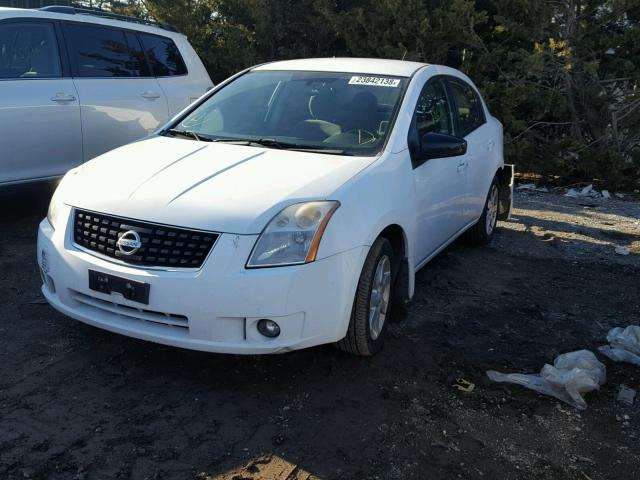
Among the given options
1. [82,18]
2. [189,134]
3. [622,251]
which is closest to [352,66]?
A: [189,134]

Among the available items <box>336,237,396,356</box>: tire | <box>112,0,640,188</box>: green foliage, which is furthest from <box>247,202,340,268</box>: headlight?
<box>112,0,640,188</box>: green foliage

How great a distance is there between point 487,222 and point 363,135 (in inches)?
99.7

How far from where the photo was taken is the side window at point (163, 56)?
710cm

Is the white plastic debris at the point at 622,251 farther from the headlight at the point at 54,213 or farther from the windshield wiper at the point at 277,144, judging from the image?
the headlight at the point at 54,213

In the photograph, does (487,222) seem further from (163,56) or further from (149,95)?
(163,56)

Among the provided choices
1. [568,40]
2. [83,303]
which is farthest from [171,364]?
[568,40]

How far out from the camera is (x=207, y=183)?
11.8 feet

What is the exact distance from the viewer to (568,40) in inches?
410

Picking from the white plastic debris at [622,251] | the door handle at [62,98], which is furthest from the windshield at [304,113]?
the white plastic debris at [622,251]

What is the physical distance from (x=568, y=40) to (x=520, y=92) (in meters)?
1.12

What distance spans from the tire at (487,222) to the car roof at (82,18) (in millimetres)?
3818

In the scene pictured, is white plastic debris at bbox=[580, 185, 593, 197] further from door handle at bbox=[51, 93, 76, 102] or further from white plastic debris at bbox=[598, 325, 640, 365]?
door handle at bbox=[51, 93, 76, 102]

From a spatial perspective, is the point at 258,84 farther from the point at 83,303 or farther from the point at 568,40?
the point at 568,40

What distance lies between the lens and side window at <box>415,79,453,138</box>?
470 centimetres
